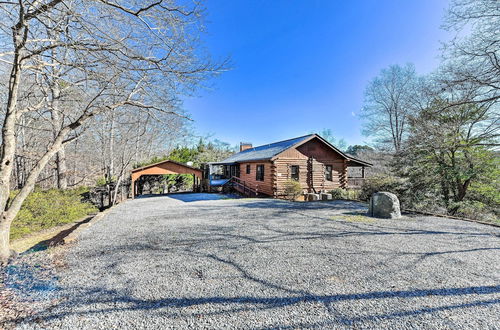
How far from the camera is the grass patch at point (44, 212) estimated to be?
561cm

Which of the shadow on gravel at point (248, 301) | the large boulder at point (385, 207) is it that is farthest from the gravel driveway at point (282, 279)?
the large boulder at point (385, 207)

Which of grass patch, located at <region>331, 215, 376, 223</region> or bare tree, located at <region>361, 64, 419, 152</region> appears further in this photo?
bare tree, located at <region>361, 64, 419, 152</region>

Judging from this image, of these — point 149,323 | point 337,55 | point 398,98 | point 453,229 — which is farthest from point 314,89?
point 149,323

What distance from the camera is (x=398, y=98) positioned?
1873cm

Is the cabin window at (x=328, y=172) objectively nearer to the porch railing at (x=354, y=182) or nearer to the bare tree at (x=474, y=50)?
the porch railing at (x=354, y=182)

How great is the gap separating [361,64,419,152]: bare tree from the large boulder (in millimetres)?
13435

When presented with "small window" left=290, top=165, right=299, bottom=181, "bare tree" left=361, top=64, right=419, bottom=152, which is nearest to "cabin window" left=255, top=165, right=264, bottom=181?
"small window" left=290, top=165, right=299, bottom=181

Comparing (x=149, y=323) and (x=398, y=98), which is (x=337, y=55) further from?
(x=149, y=323)

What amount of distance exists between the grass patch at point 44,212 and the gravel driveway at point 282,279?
1828mm

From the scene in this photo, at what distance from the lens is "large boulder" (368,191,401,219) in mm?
7133

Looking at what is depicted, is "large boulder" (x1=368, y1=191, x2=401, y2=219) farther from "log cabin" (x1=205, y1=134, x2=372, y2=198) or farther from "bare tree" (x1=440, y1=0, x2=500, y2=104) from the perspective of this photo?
"log cabin" (x1=205, y1=134, x2=372, y2=198)

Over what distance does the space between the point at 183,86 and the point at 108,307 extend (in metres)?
4.65

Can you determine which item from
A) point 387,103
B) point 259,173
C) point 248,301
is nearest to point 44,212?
point 248,301

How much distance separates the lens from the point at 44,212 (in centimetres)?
641
